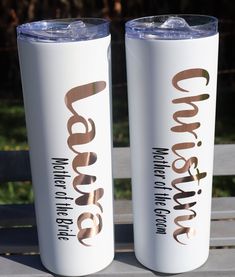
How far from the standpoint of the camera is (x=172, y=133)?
1.26 metres

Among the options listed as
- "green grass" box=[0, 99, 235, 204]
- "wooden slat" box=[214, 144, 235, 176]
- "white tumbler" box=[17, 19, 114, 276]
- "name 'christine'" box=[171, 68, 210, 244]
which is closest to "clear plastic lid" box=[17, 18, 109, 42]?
"white tumbler" box=[17, 19, 114, 276]

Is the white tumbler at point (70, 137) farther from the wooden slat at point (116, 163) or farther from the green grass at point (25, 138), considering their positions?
the green grass at point (25, 138)

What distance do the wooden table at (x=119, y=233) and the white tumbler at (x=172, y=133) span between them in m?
0.05

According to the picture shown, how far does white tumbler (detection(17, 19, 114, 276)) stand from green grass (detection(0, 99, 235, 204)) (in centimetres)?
101

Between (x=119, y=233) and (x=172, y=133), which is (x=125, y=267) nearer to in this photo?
(x=119, y=233)

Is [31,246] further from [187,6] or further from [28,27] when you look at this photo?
[187,6]

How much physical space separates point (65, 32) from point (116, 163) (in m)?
0.52

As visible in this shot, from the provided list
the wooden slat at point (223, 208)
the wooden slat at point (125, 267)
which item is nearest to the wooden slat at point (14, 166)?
the wooden slat at point (125, 267)

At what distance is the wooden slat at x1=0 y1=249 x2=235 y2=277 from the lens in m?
1.41

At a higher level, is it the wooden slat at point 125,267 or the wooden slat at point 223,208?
the wooden slat at point 223,208

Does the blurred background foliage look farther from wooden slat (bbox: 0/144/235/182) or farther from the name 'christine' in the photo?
the name 'christine'

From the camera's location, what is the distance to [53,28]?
1.29m

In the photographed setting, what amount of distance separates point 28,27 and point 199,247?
0.63 m

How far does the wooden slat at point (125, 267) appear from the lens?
4.62ft
